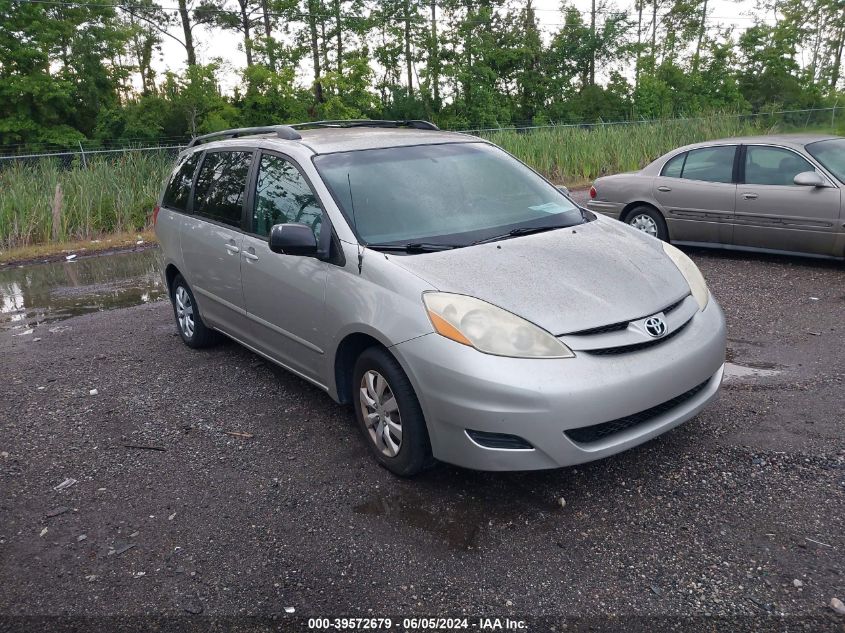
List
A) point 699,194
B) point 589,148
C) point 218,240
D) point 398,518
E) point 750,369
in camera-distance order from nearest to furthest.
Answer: point 398,518 → point 750,369 → point 218,240 → point 699,194 → point 589,148

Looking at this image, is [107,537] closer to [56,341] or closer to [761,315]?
[56,341]

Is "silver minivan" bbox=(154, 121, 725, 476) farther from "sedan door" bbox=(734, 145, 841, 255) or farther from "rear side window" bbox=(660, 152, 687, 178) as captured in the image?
"rear side window" bbox=(660, 152, 687, 178)

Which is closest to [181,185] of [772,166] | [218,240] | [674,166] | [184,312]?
[184,312]

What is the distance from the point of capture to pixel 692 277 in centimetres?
432

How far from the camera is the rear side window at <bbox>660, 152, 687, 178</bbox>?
9.20 m

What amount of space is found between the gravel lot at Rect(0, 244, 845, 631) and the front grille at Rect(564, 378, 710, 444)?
368 millimetres

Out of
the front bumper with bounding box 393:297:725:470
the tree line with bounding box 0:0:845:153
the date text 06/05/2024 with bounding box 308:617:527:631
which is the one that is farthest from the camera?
the tree line with bounding box 0:0:845:153

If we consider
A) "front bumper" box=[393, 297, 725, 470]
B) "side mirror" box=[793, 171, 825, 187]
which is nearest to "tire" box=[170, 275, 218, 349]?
"front bumper" box=[393, 297, 725, 470]

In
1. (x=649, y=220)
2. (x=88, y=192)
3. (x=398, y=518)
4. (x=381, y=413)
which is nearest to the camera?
(x=398, y=518)

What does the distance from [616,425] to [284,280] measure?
2.22 metres

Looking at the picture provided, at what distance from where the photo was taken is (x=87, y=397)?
5629mm

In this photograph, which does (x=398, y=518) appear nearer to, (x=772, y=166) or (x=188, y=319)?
(x=188, y=319)

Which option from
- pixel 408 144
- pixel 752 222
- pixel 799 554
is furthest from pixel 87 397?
pixel 752 222

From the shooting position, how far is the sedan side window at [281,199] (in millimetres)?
4539
